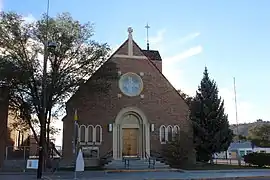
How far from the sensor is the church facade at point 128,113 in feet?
102

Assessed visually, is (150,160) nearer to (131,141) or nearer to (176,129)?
(131,141)

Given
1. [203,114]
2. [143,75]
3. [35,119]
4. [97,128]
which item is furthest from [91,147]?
[203,114]

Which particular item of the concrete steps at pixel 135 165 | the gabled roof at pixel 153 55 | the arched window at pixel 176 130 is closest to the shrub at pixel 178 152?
the arched window at pixel 176 130

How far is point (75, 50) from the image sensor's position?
2689 cm

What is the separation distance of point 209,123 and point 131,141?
25.4ft

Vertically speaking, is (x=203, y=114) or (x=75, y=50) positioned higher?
(x=75, y=50)

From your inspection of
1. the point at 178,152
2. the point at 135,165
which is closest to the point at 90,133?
the point at 135,165

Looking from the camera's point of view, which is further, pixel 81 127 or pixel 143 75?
pixel 143 75

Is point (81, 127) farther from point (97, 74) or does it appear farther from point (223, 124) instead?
point (223, 124)

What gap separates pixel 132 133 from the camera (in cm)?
3288

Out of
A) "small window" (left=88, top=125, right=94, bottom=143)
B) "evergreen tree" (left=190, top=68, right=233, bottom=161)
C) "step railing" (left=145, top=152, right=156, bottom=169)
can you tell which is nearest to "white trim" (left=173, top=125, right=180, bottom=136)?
"evergreen tree" (left=190, top=68, right=233, bottom=161)

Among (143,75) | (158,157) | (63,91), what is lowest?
(158,157)

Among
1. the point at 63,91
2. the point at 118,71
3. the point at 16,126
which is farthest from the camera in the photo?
the point at 118,71

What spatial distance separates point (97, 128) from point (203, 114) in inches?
412
